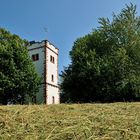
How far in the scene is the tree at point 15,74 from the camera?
143ft

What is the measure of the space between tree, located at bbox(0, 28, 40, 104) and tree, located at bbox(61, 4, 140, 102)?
4748 millimetres

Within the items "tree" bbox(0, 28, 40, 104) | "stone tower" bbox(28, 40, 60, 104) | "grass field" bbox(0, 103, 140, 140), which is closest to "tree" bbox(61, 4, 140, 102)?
"tree" bbox(0, 28, 40, 104)

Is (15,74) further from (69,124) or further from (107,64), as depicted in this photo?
(69,124)

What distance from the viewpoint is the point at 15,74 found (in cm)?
4425

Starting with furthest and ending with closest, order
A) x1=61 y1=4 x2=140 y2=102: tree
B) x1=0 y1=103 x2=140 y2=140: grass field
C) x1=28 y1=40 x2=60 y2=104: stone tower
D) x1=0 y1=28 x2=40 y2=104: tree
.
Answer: x1=28 y1=40 x2=60 y2=104: stone tower
x1=0 y1=28 x2=40 y2=104: tree
x1=61 y1=4 x2=140 y2=102: tree
x1=0 y1=103 x2=140 y2=140: grass field

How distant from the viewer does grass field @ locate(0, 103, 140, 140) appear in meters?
5.27

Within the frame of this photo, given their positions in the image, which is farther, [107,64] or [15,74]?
[15,74]

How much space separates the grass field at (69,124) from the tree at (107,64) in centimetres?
3096

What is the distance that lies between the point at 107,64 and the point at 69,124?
3498 cm

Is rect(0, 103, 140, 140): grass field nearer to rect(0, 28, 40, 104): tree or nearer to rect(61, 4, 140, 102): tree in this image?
rect(61, 4, 140, 102): tree

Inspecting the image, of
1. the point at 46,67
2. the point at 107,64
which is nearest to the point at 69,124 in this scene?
the point at 107,64

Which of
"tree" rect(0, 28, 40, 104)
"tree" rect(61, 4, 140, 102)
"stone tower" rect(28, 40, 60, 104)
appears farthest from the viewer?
"stone tower" rect(28, 40, 60, 104)

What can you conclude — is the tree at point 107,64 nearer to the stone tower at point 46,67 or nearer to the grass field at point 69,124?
the stone tower at point 46,67

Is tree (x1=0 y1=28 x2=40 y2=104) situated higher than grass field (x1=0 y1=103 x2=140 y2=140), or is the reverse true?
tree (x1=0 y1=28 x2=40 y2=104)
